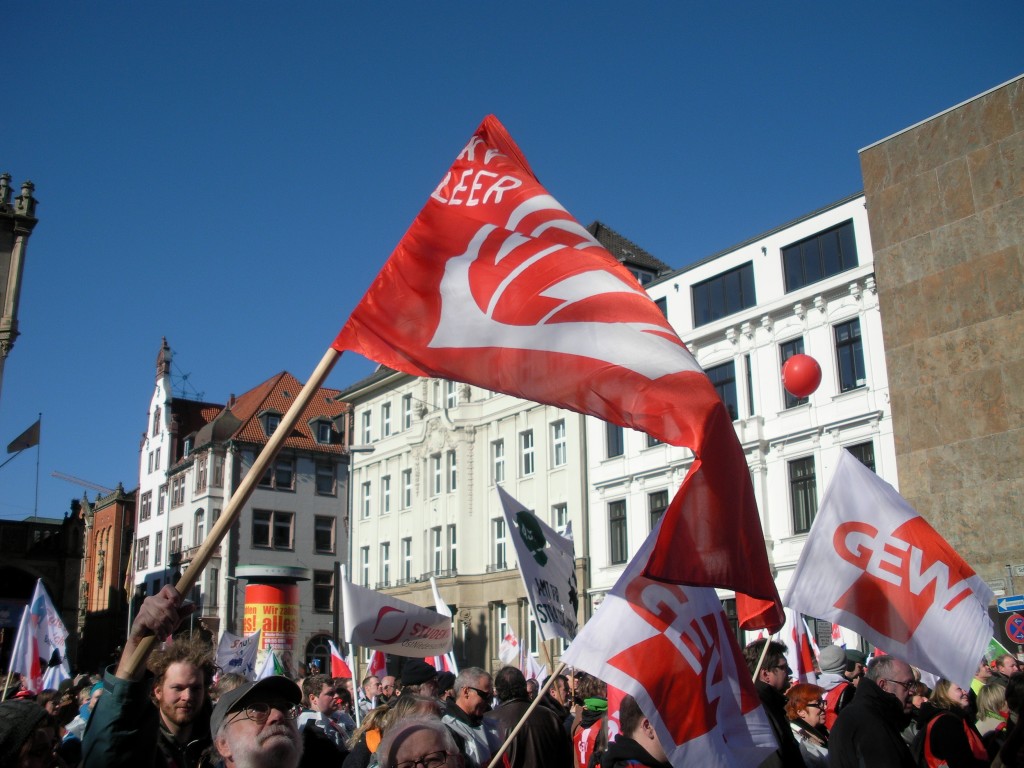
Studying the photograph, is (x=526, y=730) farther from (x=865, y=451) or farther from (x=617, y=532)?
(x=617, y=532)

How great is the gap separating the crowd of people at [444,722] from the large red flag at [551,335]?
3.22 ft

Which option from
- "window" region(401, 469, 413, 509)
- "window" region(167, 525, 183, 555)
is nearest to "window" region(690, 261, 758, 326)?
"window" region(401, 469, 413, 509)

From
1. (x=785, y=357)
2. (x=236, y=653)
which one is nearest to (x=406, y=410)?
(x=785, y=357)

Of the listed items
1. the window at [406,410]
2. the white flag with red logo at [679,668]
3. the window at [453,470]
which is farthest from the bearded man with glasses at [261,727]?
the window at [406,410]

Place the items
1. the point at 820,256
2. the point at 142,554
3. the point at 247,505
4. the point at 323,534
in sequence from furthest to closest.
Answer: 1. the point at 142,554
2. the point at 247,505
3. the point at 323,534
4. the point at 820,256

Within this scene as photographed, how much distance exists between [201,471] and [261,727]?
6162 centimetres

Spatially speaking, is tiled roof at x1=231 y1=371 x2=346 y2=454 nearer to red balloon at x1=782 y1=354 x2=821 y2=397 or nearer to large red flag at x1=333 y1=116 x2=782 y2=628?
red balloon at x1=782 y1=354 x2=821 y2=397

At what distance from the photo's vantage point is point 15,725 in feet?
12.0

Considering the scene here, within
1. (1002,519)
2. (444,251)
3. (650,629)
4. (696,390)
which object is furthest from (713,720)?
(1002,519)

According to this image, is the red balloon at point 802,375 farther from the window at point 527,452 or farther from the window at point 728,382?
the window at point 527,452

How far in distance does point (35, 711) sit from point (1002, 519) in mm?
25001

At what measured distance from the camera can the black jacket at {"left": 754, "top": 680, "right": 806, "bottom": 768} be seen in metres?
6.26

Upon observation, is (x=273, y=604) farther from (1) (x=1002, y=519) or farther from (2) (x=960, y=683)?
(2) (x=960, y=683)

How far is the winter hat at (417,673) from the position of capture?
8.30 m
